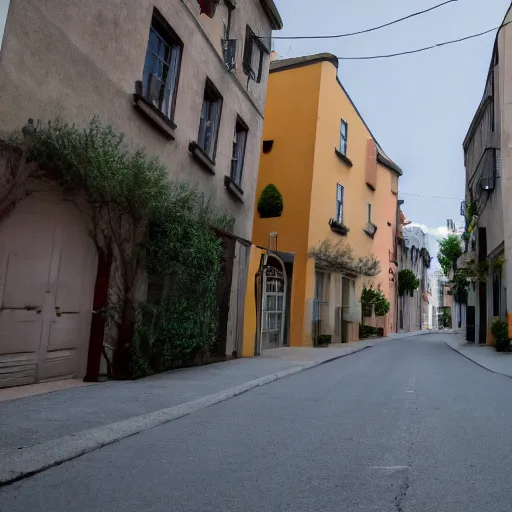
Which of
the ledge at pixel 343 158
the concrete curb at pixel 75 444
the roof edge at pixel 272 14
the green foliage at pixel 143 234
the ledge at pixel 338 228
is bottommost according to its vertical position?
the concrete curb at pixel 75 444

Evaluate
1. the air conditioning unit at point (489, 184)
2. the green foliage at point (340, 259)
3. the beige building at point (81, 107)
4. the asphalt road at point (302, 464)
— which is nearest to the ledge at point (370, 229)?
the green foliage at point (340, 259)

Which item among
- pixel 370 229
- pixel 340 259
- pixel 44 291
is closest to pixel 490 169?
pixel 340 259

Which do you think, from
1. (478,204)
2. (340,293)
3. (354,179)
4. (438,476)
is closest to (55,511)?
(438,476)

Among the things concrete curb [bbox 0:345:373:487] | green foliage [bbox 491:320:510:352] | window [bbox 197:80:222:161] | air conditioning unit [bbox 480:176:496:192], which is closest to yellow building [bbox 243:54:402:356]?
window [bbox 197:80:222:161]

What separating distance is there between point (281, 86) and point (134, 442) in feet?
58.3

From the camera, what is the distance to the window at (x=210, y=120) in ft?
36.2

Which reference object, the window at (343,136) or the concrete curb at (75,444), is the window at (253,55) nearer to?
the window at (343,136)

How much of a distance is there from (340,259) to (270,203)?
3.63m

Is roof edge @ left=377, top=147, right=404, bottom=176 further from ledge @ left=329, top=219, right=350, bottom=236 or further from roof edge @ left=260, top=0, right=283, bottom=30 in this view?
roof edge @ left=260, top=0, right=283, bottom=30

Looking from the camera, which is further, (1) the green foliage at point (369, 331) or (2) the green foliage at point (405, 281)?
(2) the green foliage at point (405, 281)

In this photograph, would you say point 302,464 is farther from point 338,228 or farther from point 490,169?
point 490,169

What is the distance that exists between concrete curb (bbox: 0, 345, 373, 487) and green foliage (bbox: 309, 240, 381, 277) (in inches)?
503

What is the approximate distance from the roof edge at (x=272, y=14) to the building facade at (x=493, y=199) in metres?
6.46

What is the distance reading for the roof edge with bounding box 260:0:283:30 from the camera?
14.0 m
